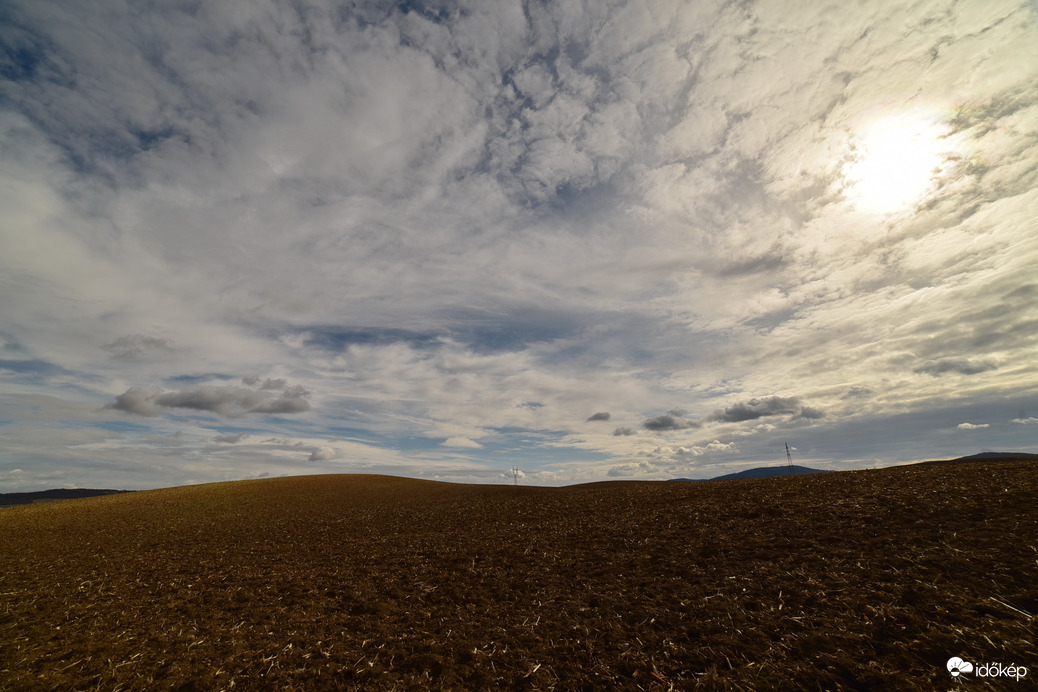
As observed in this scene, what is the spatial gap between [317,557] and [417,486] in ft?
128

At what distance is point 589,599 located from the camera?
1558 cm

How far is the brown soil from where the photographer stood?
1102 centimetres

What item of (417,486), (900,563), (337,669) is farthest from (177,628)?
(417,486)

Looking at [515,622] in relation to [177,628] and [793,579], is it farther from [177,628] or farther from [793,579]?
[177,628]

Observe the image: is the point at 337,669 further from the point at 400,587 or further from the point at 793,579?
the point at 793,579

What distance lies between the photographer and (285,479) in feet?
231

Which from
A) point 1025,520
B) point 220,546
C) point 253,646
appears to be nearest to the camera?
point 253,646

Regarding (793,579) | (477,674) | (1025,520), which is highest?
(1025,520)

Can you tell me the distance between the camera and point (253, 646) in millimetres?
13719

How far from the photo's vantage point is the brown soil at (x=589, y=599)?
11023 millimetres

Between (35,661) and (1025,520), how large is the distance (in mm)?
34705

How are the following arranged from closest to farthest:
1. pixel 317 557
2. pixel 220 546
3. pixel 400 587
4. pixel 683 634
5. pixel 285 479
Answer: pixel 683 634, pixel 400 587, pixel 317 557, pixel 220 546, pixel 285 479

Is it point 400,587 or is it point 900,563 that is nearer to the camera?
point 900,563

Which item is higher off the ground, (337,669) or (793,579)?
(793,579)
